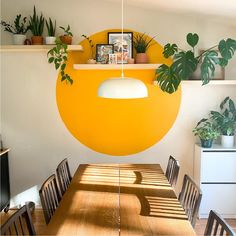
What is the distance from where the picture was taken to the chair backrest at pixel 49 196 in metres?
2.27

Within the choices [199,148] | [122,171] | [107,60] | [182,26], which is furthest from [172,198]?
[182,26]

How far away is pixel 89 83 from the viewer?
3.86m

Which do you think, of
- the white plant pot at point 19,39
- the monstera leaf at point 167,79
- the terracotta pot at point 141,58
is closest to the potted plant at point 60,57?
the white plant pot at point 19,39

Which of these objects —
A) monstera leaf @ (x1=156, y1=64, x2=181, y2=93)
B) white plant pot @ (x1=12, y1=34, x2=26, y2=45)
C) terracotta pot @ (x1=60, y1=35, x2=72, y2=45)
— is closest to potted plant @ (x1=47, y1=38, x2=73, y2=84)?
terracotta pot @ (x1=60, y1=35, x2=72, y2=45)

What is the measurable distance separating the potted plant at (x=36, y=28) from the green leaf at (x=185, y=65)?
1672mm

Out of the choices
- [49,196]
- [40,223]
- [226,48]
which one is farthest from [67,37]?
[40,223]

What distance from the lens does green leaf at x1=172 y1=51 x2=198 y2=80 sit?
334 centimetres

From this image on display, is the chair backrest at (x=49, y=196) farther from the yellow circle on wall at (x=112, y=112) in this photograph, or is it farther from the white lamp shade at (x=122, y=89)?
the yellow circle on wall at (x=112, y=112)

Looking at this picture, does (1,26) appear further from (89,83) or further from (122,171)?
(122,171)

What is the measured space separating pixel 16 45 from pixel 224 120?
8.79ft

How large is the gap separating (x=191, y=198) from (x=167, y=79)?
1491 mm

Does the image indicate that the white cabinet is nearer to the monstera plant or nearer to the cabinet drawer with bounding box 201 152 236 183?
the cabinet drawer with bounding box 201 152 236 183

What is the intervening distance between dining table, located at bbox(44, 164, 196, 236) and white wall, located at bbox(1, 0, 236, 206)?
2.75ft

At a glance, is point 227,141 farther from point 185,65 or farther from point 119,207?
point 119,207
